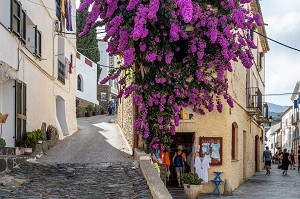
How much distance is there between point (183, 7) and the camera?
48.0ft

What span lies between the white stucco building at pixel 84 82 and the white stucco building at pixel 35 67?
51.2ft

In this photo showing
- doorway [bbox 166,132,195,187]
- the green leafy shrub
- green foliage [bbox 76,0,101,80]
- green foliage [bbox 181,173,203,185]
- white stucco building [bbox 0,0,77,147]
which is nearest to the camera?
green foliage [bbox 181,173,203,185]

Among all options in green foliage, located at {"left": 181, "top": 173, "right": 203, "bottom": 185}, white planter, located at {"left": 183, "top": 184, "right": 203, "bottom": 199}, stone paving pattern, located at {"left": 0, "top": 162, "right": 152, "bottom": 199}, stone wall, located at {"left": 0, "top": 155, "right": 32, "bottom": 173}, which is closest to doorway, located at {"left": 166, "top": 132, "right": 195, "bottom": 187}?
green foliage, located at {"left": 181, "top": 173, "right": 203, "bottom": 185}

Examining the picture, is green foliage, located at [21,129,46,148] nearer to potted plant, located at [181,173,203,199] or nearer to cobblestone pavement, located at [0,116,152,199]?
cobblestone pavement, located at [0,116,152,199]

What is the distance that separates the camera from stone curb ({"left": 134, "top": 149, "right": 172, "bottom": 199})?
9353 millimetres

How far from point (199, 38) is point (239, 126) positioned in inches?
237

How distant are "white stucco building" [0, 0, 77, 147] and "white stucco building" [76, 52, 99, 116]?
15615mm

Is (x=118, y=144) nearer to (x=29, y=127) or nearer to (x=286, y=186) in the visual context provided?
(x=29, y=127)

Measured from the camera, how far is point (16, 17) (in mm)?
14828

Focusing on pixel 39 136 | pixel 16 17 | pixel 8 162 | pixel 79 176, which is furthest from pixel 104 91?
pixel 8 162

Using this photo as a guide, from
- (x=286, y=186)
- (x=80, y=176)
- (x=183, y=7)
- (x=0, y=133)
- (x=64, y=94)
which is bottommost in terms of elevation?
(x=286, y=186)

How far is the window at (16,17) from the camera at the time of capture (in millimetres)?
14378

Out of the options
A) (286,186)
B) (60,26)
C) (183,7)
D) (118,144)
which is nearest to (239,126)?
(286,186)

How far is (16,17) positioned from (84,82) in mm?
29718
